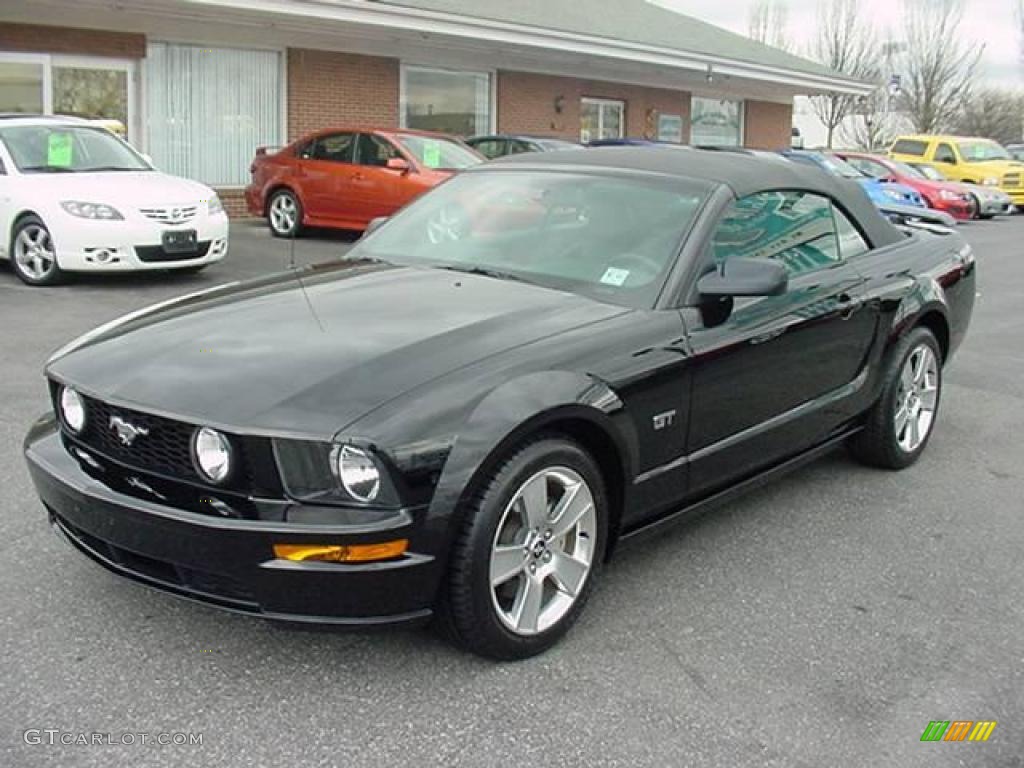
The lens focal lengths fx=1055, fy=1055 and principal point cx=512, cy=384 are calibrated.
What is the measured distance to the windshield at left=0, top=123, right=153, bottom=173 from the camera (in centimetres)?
973

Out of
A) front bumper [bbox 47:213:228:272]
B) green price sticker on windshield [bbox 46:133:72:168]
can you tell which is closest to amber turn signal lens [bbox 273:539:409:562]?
front bumper [bbox 47:213:228:272]

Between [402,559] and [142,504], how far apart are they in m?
0.74

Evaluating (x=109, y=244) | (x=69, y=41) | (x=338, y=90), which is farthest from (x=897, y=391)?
(x=338, y=90)

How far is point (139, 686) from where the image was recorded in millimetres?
2887

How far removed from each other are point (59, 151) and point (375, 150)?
4.50 meters

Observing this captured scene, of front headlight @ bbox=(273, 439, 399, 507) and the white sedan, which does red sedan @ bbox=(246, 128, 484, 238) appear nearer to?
the white sedan

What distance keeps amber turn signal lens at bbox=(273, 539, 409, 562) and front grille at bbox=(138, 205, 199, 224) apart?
7.30 m

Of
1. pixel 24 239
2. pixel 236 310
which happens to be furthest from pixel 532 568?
pixel 24 239

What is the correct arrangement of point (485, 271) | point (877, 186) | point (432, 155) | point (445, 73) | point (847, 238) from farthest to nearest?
point (445, 73), point (877, 186), point (432, 155), point (847, 238), point (485, 271)

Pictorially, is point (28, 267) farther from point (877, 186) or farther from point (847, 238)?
point (877, 186)

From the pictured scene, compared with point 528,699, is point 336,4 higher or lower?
higher

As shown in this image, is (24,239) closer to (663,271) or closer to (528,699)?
(663,271)

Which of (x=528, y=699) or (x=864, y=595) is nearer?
(x=528, y=699)

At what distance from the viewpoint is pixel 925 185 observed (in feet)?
68.1
